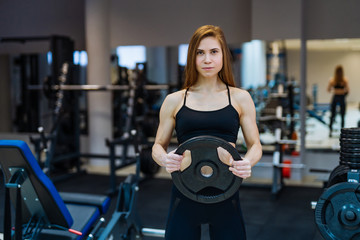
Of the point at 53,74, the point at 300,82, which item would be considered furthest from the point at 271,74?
the point at 53,74

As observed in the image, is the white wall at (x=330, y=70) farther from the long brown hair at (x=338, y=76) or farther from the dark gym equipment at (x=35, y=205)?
the dark gym equipment at (x=35, y=205)

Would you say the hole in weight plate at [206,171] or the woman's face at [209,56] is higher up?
the woman's face at [209,56]

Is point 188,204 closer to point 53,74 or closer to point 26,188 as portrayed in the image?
point 26,188

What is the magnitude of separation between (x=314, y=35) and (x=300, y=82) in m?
0.59

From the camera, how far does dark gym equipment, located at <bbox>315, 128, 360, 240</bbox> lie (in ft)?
6.46

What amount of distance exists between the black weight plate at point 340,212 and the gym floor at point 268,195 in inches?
60.1

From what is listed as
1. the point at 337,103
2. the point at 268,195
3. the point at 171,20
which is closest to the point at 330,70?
the point at 337,103

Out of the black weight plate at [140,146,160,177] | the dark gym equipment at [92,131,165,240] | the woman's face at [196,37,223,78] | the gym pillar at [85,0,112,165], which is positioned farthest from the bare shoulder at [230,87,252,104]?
the gym pillar at [85,0,112,165]

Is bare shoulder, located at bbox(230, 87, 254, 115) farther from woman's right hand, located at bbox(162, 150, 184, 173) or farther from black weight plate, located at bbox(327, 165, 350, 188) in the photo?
black weight plate, located at bbox(327, 165, 350, 188)

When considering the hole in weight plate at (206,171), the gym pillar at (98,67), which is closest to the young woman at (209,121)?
the hole in weight plate at (206,171)

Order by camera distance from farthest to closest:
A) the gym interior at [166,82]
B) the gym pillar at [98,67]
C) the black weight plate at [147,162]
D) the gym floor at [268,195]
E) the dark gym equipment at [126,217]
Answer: the gym pillar at [98,67] → the black weight plate at [147,162] → the gym interior at [166,82] → the gym floor at [268,195] → the dark gym equipment at [126,217]

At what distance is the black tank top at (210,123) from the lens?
5.53 ft

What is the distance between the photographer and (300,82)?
17.8 feet

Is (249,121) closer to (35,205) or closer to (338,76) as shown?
(35,205)
